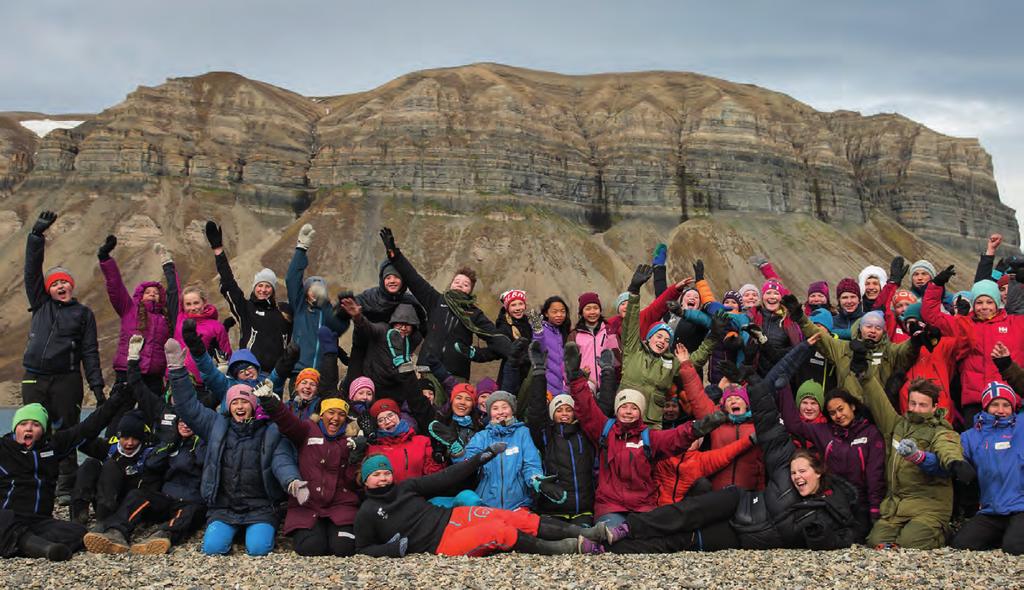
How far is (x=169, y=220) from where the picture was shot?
88375 mm

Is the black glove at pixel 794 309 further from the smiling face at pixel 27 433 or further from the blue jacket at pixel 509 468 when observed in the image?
the smiling face at pixel 27 433

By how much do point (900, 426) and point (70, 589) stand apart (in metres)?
8.22

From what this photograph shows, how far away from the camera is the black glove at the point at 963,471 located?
845 centimetres

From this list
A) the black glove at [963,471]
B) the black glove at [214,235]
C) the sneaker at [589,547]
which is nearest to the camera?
the black glove at [963,471]

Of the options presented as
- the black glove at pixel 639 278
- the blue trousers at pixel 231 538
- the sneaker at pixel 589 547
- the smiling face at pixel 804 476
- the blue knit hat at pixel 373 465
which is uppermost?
the black glove at pixel 639 278

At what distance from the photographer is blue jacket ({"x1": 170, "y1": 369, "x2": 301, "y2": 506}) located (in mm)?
9391

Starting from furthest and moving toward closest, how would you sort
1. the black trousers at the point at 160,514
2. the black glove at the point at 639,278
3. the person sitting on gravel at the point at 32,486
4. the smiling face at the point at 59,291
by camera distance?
the smiling face at the point at 59,291
the black glove at the point at 639,278
the black trousers at the point at 160,514
the person sitting on gravel at the point at 32,486

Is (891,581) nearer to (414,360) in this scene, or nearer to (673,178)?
(414,360)

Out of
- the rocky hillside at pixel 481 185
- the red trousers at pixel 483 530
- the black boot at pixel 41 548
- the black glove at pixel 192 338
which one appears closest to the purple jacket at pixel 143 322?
the black glove at pixel 192 338

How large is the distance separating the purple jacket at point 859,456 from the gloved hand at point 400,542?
4.54 m

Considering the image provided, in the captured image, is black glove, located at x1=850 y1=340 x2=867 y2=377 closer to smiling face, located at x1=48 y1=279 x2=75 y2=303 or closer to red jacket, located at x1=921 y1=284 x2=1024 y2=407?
red jacket, located at x1=921 y1=284 x2=1024 y2=407

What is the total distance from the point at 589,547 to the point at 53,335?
24.3 feet

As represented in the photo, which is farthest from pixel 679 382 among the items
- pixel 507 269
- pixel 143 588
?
pixel 507 269

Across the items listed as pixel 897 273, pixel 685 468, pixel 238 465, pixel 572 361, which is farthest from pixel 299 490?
pixel 897 273
